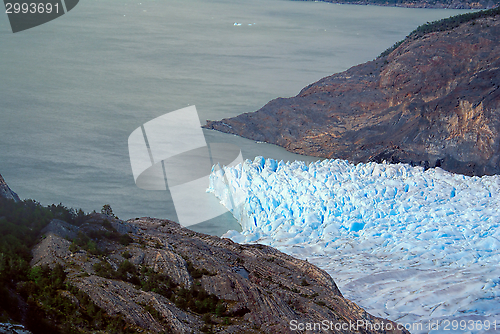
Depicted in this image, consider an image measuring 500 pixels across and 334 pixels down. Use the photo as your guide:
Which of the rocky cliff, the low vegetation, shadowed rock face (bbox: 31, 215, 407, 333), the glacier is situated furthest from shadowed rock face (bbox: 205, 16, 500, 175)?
the rocky cliff

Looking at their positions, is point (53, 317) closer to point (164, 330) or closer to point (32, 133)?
point (164, 330)

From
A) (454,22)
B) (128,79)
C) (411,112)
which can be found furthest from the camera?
(128,79)

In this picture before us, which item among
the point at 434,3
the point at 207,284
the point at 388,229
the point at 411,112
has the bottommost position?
the point at 388,229

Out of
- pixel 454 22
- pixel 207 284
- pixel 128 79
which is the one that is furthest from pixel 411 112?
Answer: pixel 207 284

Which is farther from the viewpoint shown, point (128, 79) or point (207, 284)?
point (128, 79)

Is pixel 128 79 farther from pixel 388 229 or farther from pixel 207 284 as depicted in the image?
pixel 207 284

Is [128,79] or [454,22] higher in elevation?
[454,22]

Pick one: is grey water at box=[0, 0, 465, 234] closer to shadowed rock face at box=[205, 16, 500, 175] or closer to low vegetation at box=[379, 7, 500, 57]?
shadowed rock face at box=[205, 16, 500, 175]

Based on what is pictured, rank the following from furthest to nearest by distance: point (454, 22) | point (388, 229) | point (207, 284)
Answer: point (454, 22) < point (388, 229) < point (207, 284)
